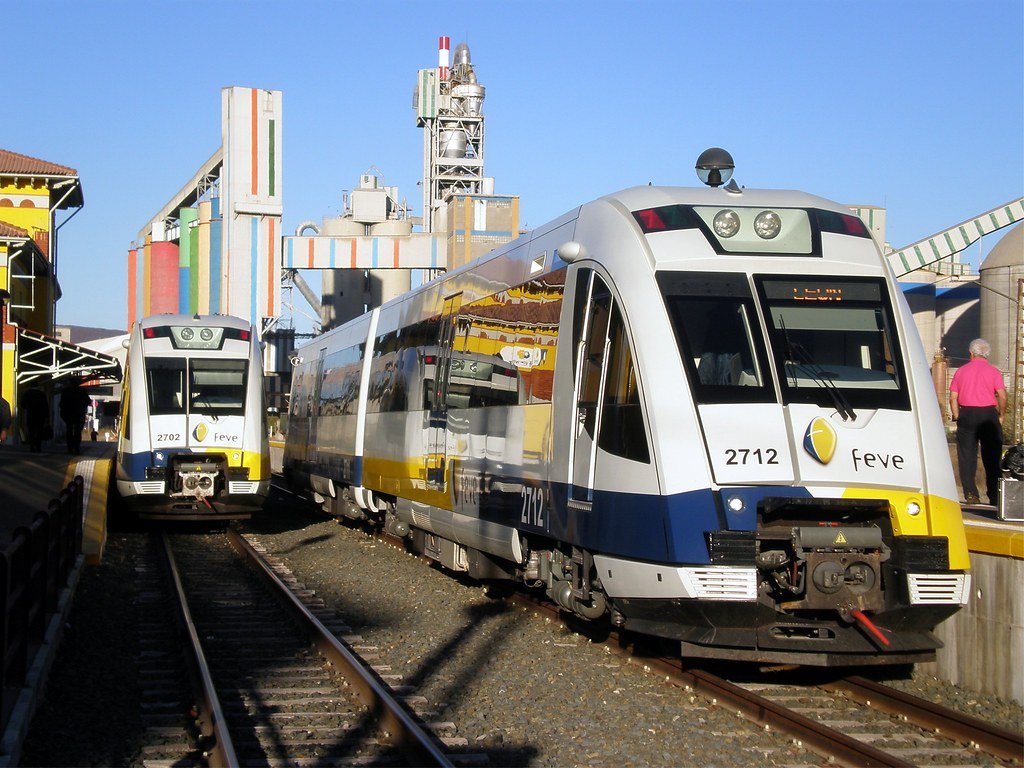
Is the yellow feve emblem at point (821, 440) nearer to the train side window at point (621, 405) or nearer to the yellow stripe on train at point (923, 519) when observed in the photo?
the yellow stripe on train at point (923, 519)

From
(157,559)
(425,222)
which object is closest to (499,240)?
(425,222)

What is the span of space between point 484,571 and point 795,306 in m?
4.92

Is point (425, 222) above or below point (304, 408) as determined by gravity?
above

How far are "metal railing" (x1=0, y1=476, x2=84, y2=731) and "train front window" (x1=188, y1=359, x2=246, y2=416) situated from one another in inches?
287

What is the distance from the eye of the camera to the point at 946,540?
24.3 ft

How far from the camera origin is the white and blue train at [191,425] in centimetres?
1823

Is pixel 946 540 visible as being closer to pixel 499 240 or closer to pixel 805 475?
pixel 805 475

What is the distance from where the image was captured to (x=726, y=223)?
830 cm

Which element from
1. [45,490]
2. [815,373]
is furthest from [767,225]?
[45,490]

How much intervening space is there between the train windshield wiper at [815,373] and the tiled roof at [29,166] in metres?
42.1

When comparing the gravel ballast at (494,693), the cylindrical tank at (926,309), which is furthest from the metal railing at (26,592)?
the cylindrical tank at (926,309)

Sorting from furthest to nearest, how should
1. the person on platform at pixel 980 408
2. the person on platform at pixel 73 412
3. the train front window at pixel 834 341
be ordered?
the person on platform at pixel 73 412 < the person on platform at pixel 980 408 < the train front window at pixel 834 341

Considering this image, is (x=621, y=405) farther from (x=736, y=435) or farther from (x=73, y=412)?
(x=73, y=412)

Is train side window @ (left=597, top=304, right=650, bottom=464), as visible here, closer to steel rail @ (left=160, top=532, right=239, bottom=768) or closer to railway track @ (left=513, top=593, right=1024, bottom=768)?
railway track @ (left=513, top=593, right=1024, bottom=768)
